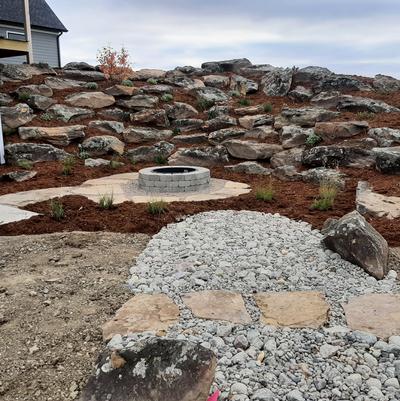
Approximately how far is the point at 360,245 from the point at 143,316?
94.6 inches

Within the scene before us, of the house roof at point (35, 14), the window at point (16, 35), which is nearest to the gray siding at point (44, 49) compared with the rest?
the house roof at point (35, 14)

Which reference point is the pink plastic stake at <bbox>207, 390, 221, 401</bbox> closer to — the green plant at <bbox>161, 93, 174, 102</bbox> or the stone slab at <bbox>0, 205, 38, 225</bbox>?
the stone slab at <bbox>0, 205, 38, 225</bbox>

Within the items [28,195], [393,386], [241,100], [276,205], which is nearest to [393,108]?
[241,100]

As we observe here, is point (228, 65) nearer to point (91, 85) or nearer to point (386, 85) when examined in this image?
point (91, 85)

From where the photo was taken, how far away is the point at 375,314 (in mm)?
3395

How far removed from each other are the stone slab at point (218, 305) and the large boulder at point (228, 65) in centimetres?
1596

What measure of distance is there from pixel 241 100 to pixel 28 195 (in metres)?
8.65

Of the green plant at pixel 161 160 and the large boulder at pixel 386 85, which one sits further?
the large boulder at pixel 386 85

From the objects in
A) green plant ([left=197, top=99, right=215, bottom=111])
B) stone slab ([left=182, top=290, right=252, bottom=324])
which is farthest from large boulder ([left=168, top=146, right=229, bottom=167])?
stone slab ([left=182, top=290, right=252, bottom=324])

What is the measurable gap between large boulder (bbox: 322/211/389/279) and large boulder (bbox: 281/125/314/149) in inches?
232

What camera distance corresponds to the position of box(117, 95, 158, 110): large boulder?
13.4 meters

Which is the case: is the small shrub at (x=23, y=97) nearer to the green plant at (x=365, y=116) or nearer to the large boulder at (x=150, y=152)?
the large boulder at (x=150, y=152)

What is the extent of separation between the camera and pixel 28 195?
7.22 metres

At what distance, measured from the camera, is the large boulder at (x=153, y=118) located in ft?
41.1
